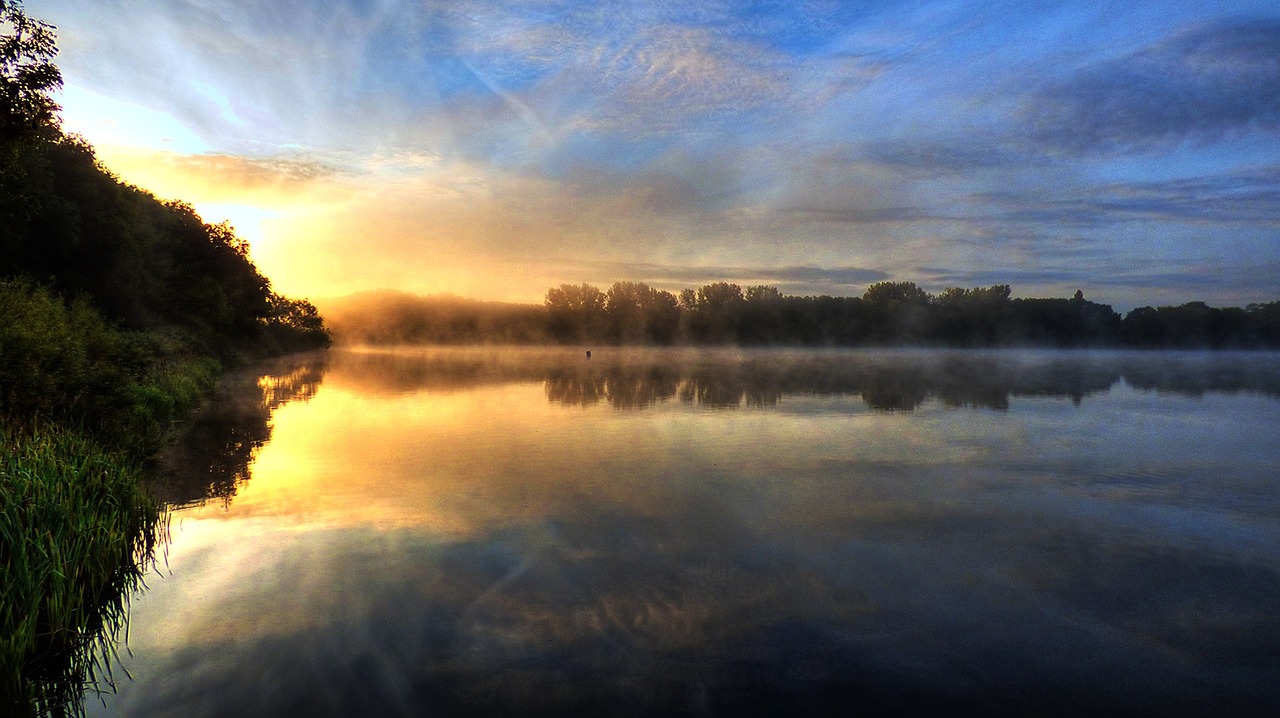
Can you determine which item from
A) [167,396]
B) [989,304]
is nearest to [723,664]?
[167,396]

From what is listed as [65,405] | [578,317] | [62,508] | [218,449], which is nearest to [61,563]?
[62,508]

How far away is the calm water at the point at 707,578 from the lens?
6.94 meters

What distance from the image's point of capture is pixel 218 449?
1977 centimetres

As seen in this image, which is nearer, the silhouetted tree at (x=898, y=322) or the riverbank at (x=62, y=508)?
the riverbank at (x=62, y=508)

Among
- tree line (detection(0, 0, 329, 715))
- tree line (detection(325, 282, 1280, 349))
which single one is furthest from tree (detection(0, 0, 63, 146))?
tree line (detection(325, 282, 1280, 349))

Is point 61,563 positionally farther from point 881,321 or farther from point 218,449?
point 881,321

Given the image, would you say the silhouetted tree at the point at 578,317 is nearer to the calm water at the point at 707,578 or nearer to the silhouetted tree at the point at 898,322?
the silhouetted tree at the point at 898,322

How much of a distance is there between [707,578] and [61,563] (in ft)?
26.2

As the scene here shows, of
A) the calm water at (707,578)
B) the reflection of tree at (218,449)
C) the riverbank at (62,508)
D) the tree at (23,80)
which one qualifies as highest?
the tree at (23,80)

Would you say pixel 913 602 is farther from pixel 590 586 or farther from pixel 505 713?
pixel 505 713

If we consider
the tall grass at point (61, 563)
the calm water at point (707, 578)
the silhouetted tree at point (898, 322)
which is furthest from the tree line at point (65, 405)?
the silhouetted tree at point (898, 322)

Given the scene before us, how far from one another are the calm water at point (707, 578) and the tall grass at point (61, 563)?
1.41ft

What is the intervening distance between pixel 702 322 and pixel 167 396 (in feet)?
422

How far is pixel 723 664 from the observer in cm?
727
